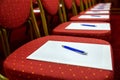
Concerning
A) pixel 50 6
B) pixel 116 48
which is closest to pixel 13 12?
pixel 50 6

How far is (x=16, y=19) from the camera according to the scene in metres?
1.04

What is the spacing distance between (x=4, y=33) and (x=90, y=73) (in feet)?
1.90

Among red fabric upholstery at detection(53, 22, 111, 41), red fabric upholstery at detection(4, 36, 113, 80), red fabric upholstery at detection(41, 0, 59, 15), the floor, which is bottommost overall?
the floor

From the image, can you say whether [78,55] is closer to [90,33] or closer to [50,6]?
[90,33]

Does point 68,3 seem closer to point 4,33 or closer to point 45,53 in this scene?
point 4,33

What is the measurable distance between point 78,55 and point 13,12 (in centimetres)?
48

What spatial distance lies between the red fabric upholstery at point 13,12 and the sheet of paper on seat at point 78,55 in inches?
10.8

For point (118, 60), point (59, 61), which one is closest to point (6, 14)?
point (59, 61)

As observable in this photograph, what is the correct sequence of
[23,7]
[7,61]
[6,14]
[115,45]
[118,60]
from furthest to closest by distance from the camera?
[115,45], [118,60], [23,7], [6,14], [7,61]

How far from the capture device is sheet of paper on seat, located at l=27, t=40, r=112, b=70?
2.25 feet

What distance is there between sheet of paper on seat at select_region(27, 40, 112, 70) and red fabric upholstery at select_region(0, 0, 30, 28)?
0.90 feet

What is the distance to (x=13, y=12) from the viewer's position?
101cm

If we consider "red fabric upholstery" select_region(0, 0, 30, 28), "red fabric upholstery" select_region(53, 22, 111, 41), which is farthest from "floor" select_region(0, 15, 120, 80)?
"red fabric upholstery" select_region(0, 0, 30, 28)

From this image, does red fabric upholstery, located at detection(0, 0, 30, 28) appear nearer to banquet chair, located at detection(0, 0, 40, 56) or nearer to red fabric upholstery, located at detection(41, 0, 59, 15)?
banquet chair, located at detection(0, 0, 40, 56)
